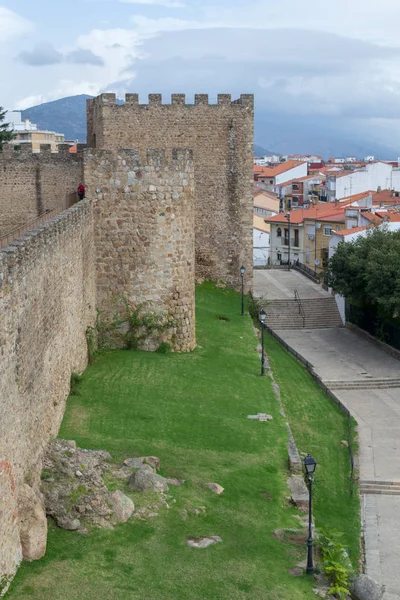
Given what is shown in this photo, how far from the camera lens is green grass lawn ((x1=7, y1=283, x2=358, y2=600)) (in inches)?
439

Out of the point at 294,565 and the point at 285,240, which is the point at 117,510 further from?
the point at 285,240

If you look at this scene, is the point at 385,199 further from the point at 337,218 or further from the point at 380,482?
the point at 380,482

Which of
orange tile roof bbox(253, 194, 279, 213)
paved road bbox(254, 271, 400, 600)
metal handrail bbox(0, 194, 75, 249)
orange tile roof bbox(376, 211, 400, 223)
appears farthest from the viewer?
orange tile roof bbox(253, 194, 279, 213)

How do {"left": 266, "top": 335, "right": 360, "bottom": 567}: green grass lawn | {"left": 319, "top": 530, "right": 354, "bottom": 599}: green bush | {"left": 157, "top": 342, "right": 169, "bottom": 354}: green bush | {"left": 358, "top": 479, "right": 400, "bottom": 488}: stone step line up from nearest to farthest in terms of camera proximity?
1. {"left": 319, "top": 530, "right": 354, "bottom": 599}: green bush
2. {"left": 266, "top": 335, "right": 360, "bottom": 567}: green grass lawn
3. {"left": 358, "top": 479, "right": 400, "bottom": 488}: stone step
4. {"left": 157, "top": 342, "right": 169, "bottom": 354}: green bush

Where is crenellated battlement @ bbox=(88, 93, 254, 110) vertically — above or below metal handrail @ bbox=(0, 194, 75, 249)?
above

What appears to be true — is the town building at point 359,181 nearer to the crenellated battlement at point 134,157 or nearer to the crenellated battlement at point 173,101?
the crenellated battlement at point 173,101

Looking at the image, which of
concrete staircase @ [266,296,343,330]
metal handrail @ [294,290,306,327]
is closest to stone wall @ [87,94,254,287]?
concrete staircase @ [266,296,343,330]

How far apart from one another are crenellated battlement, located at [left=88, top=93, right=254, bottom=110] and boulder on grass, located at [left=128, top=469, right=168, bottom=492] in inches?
823

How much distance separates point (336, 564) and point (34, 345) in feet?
18.2

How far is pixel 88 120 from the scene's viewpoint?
35.4 m

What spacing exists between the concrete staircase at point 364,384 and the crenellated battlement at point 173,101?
11693 mm

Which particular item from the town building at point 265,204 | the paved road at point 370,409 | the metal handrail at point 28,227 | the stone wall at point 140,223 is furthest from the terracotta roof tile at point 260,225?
the stone wall at point 140,223

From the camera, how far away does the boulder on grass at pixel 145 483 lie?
44.1ft

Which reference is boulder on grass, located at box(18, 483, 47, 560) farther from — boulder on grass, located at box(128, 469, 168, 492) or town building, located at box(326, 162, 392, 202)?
town building, located at box(326, 162, 392, 202)
